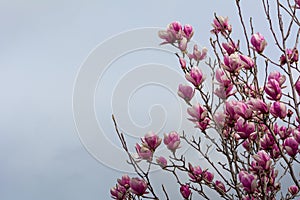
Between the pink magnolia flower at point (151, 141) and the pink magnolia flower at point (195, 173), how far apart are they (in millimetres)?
203

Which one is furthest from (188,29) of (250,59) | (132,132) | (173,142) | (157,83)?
(157,83)

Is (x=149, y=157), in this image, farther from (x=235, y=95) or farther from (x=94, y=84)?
(x=94, y=84)

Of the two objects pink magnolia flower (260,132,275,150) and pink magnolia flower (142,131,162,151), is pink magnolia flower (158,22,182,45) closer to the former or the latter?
pink magnolia flower (142,131,162,151)

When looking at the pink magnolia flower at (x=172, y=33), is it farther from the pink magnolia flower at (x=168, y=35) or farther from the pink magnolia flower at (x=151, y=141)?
the pink magnolia flower at (x=151, y=141)

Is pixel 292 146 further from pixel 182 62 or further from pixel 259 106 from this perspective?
pixel 182 62

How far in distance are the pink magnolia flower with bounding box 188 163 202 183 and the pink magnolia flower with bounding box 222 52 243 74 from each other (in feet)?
1.55

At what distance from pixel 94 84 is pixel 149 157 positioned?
1.35m

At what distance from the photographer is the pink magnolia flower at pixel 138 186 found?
1729 mm

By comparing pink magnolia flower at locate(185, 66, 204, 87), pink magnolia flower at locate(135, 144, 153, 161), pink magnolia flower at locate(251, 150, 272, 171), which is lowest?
pink magnolia flower at locate(251, 150, 272, 171)

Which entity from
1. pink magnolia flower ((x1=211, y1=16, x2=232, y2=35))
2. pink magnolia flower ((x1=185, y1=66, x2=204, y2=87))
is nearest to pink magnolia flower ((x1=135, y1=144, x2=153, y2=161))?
pink magnolia flower ((x1=185, y1=66, x2=204, y2=87))

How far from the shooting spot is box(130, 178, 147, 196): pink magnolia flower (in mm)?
1729

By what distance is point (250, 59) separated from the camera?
1.61 meters

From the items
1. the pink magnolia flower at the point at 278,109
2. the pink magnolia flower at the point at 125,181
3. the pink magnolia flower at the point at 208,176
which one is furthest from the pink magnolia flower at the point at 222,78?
the pink magnolia flower at the point at 125,181

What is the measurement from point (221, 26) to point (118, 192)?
35.3 inches
